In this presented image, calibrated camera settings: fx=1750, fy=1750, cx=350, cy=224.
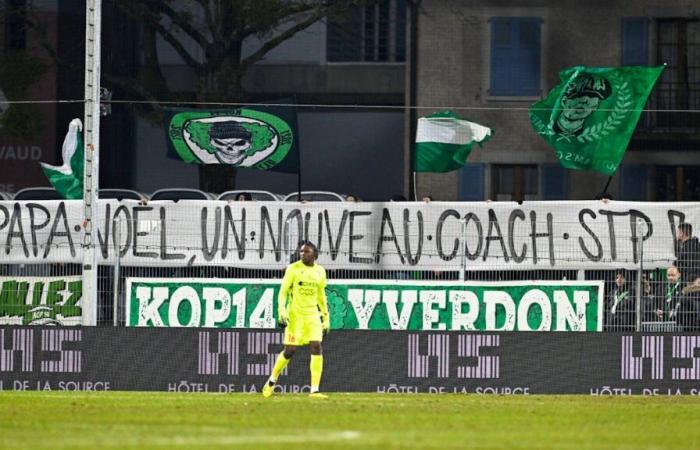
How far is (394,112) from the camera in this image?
45.4 m

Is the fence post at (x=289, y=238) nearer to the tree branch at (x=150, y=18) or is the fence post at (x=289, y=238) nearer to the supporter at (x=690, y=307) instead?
the supporter at (x=690, y=307)

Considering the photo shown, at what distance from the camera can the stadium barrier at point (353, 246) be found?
24.2 metres

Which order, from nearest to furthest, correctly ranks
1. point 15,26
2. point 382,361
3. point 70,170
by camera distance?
point 382,361 → point 70,170 → point 15,26

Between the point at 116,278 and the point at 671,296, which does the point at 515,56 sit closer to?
the point at 671,296

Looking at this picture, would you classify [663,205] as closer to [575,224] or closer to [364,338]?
[575,224]

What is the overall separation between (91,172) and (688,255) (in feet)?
27.2

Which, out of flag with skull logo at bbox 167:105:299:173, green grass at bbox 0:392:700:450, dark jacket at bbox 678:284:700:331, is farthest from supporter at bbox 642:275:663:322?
flag with skull logo at bbox 167:105:299:173

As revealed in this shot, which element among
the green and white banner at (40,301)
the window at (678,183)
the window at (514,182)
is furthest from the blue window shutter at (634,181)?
the green and white banner at (40,301)

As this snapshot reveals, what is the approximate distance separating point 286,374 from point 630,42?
21.7m

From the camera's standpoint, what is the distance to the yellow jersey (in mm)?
21641

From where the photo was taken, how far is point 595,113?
28812mm

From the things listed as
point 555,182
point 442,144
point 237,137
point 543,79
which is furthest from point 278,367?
point 543,79

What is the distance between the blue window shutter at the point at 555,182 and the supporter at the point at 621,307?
18.6 m

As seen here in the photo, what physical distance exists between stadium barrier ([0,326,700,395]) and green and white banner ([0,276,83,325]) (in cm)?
78
